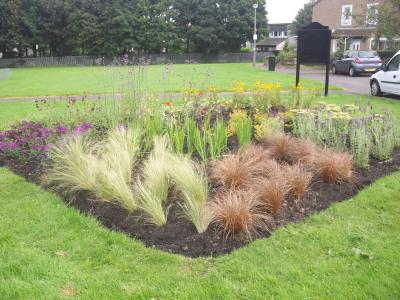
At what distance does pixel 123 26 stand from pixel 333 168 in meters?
48.0

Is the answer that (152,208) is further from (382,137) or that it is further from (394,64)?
(394,64)

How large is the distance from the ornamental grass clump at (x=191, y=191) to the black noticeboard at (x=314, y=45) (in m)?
9.34

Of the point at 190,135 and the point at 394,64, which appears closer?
the point at 190,135

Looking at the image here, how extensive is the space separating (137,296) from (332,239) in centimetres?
189

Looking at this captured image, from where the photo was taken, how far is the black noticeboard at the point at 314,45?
13.1 metres

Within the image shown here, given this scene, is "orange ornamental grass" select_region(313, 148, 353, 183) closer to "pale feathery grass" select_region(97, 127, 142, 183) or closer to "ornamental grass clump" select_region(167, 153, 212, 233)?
"ornamental grass clump" select_region(167, 153, 212, 233)

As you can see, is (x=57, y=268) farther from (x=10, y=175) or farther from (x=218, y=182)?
(x=10, y=175)

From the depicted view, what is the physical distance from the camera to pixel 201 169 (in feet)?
17.1

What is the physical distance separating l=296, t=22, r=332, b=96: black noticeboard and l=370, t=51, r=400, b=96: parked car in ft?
7.93

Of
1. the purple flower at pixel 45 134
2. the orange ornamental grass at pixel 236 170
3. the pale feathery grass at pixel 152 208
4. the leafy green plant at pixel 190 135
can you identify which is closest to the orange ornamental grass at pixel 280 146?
the orange ornamental grass at pixel 236 170

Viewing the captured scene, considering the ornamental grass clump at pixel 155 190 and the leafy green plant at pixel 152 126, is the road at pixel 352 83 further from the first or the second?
the ornamental grass clump at pixel 155 190

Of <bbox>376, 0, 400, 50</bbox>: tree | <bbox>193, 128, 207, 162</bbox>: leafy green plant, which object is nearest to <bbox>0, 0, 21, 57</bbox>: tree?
<bbox>376, 0, 400, 50</bbox>: tree

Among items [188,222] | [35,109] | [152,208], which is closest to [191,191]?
[188,222]

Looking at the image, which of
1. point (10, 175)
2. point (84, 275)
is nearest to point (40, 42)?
point (10, 175)
